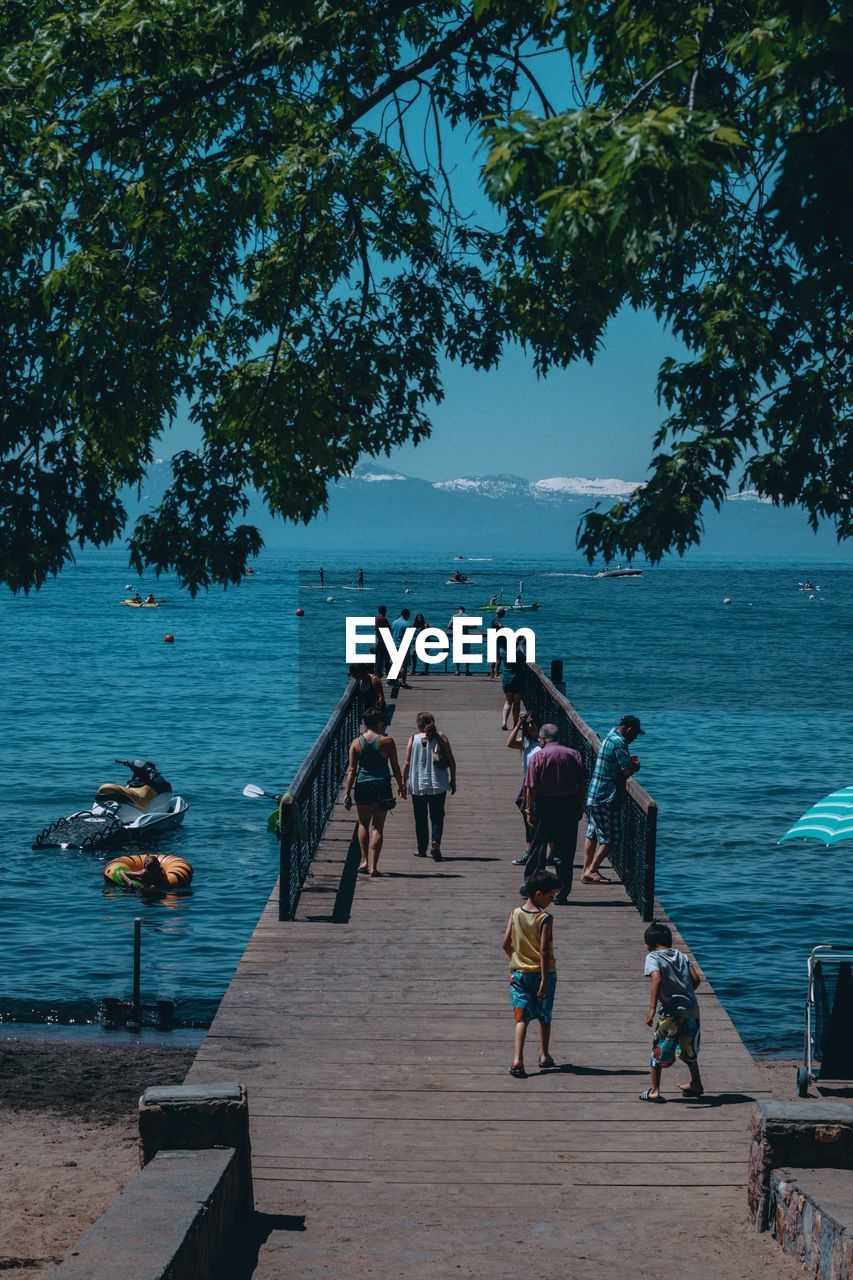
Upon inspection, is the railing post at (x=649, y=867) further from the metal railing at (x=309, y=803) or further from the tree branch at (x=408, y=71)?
the tree branch at (x=408, y=71)

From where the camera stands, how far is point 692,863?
31.5 meters

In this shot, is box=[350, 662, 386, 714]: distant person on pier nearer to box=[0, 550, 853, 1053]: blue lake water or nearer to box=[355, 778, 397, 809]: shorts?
box=[355, 778, 397, 809]: shorts

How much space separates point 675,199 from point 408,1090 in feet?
20.1

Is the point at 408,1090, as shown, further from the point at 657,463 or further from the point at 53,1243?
the point at 657,463

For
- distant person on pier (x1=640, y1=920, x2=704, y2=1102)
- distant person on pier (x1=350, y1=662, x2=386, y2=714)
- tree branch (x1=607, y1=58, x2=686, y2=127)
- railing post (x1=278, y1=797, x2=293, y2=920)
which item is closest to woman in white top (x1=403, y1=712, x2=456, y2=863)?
railing post (x1=278, y1=797, x2=293, y2=920)

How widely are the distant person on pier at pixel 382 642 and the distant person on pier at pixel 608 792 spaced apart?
11312 millimetres

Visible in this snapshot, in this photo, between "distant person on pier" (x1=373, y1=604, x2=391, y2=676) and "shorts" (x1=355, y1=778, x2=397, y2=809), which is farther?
"distant person on pier" (x1=373, y1=604, x2=391, y2=676)

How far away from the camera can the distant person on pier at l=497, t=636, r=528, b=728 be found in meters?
23.8

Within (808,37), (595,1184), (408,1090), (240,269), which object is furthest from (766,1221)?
(240,269)

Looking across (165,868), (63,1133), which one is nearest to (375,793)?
(63,1133)

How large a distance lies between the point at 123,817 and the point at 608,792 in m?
21.4

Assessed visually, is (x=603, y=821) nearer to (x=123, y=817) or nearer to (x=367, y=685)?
(x=367, y=685)

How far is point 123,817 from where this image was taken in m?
33.9

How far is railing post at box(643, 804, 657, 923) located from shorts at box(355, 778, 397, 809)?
274 cm
